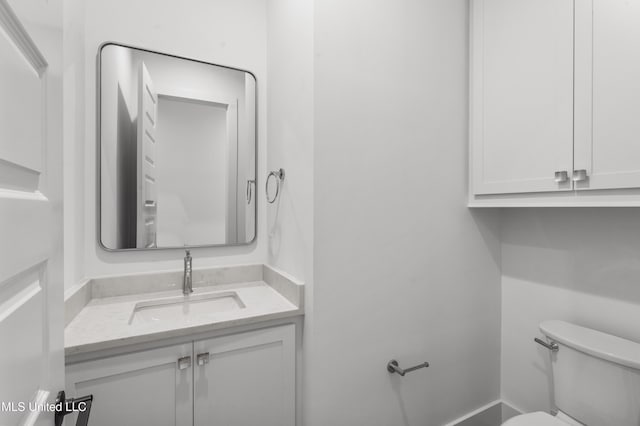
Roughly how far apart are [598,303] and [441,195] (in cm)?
81

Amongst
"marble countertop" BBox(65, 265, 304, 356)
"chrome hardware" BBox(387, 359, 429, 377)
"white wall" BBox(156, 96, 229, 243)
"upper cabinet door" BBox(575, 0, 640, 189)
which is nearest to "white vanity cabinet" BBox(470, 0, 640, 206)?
"upper cabinet door" BBox(575, 0, 640, 189)

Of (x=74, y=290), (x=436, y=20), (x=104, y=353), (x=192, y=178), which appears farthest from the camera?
(x=192, y=178)

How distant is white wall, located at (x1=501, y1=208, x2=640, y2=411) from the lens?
1261 mm

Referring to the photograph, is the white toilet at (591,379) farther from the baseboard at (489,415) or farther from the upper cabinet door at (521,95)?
the upper cabinet door at (521,95)

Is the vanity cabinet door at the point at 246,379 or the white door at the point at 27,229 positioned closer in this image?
the white door at the point at 27,229

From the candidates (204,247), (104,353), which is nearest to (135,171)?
(204,247)

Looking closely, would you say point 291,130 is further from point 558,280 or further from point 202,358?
point 558,280

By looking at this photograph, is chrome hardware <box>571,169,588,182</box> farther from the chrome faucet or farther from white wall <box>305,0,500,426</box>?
the chrome faucet

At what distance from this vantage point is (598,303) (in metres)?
1.33

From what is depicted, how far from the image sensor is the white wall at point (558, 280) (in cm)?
126

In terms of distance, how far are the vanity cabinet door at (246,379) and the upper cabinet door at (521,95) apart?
1.18 meters

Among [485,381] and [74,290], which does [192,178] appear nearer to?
[74,290]

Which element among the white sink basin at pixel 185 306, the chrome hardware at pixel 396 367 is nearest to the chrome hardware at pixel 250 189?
the white sink basin at pixel 185 306

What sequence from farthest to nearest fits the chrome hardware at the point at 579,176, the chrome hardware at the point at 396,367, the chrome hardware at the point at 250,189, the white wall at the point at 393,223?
1. the chrome hardware at the point at 250,189
2. the chrome hardware at the point at 396,367
3. the white wall at the point at 393,223
4. the chrome hardware at the point at 579,176
